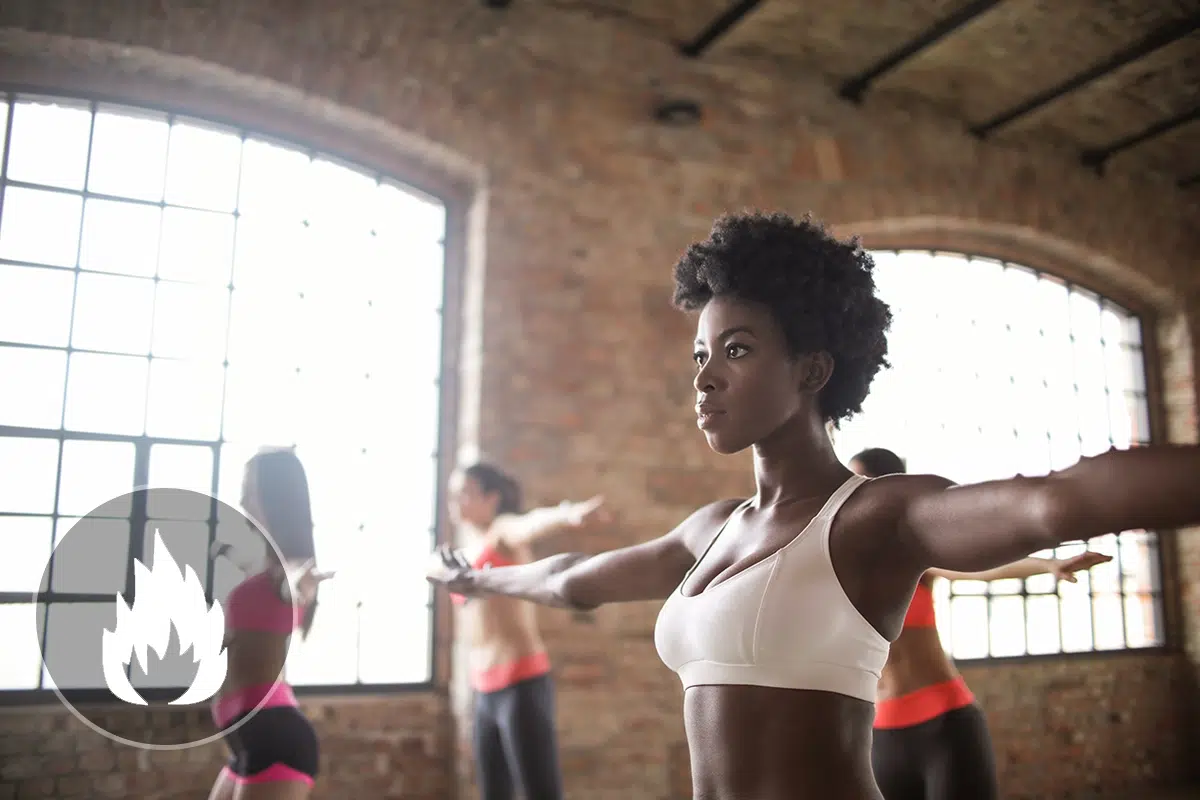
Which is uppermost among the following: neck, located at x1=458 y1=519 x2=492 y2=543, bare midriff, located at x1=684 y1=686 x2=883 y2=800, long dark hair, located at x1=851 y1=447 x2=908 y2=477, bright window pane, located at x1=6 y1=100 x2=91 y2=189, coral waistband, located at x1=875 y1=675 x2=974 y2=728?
bright window pane, located at x1=6 y1=100 x2=91 y2=189

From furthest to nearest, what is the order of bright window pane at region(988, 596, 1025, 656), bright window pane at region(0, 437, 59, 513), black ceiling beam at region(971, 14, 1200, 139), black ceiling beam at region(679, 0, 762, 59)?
bright window pane at region(988, 596, 1025, 656) → black ceiling beam at region(971, 14, 1200, 139) → black ceiling beam at region(679, 0, 762, 59) → bright window pane at region(0, 437, 59, 513)

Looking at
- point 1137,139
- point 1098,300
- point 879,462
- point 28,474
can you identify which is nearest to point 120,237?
point 28,474

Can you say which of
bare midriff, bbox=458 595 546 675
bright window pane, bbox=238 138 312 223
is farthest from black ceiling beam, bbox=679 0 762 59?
bare midriff, bbox=458 595 546 675

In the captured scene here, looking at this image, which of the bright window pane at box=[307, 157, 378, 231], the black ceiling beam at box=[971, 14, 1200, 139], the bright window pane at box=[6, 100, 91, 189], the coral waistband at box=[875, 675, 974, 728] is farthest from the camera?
the black ceiling beam at box=[971, 14, 1200, 139]

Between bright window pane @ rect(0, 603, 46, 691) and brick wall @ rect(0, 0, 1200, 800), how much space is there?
164 millimetres

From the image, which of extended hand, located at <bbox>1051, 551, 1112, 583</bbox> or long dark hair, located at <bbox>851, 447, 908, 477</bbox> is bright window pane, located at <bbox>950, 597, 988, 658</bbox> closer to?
long dark hair, located at <bbox>851, 447, 908, 477</bbox>

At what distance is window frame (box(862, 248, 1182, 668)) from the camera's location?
6.29 meters

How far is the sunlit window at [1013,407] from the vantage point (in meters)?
6.29

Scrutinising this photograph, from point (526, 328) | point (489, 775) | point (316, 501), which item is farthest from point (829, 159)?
point (489, 775)

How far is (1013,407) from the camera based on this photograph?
22.4 ft

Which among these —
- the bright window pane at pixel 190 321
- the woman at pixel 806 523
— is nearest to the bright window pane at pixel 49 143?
the bright window pane at pixel 190 321

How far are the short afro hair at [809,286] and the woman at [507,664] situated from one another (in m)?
1.90

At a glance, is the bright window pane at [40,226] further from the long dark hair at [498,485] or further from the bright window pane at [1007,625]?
the bright window pane at [1007,625]

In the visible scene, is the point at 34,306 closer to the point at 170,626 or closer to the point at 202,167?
the point at 202,167
